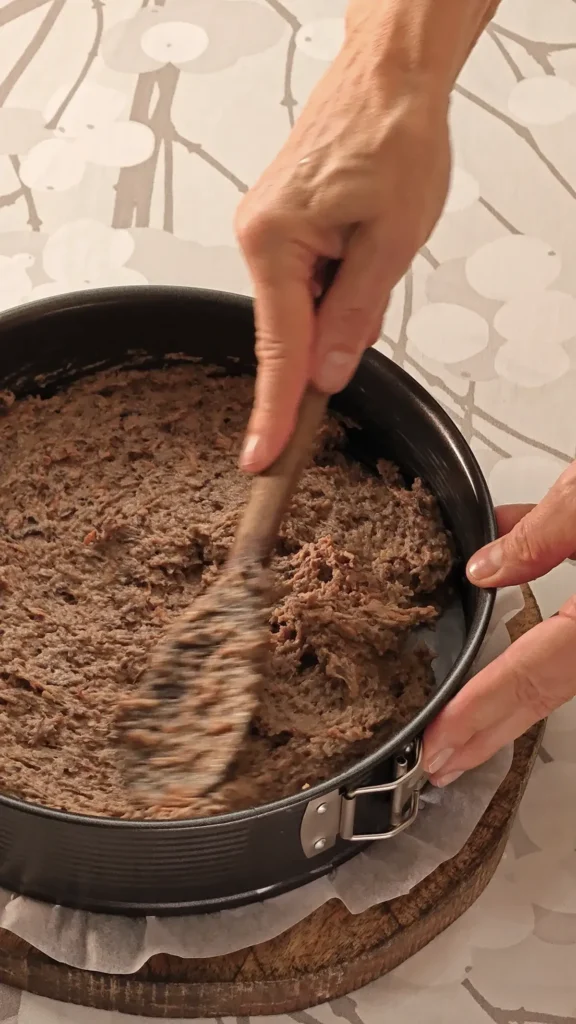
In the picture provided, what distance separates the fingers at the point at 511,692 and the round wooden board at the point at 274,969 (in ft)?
0.63

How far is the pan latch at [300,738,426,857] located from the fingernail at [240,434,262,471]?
0.35m

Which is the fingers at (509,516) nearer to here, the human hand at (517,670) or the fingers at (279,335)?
the human hand at (517,670)

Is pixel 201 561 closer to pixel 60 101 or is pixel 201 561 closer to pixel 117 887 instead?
pixel 117 887

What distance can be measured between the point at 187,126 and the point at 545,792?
4.65 feet

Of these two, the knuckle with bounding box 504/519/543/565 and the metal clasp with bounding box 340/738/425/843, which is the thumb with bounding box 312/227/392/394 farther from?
the metal clasp with bounding box 340/738/425/843

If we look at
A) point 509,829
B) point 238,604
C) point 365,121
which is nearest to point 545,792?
point 509,829

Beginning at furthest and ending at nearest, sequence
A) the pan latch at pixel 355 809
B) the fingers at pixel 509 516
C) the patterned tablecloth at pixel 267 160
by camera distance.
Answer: the patterned tablecloth at pixel 267 160, the fingers at pixel 509 516, the pan latch at pixel 355 809

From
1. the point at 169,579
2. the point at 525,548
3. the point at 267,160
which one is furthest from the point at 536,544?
the point at 267,160

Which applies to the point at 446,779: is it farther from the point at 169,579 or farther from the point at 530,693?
the point at 169,579

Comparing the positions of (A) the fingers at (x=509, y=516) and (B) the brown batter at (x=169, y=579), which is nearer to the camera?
(B) the brown batter at (x=169, y=579)

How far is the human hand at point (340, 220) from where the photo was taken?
1.06 metres

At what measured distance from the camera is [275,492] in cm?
114

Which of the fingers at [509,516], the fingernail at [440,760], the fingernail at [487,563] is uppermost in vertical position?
the fingernail at [487,563]

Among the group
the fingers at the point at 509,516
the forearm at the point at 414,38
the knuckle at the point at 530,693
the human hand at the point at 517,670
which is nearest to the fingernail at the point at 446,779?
the human hand at the point at 517,670
